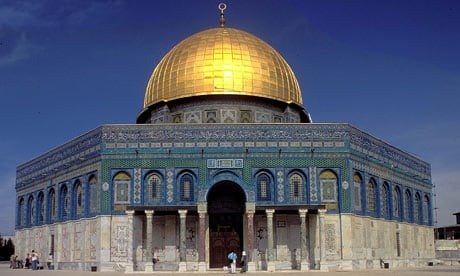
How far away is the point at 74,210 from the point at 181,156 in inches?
236

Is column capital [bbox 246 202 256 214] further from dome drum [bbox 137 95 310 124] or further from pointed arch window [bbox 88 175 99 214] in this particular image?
pointed arch window [bbox 88 175 99 214]

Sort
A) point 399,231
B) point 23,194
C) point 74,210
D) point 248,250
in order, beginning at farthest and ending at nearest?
point 23,194 < point 399,231 < point 74,210 < point 248,250

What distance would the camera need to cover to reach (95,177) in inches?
1106

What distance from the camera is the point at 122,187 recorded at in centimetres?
2736

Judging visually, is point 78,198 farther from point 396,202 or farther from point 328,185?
point 396,202

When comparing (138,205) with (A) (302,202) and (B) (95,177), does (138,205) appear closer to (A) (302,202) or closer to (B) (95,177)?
(B) (95,177)

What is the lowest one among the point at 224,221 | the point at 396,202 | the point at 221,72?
the point at 224,221

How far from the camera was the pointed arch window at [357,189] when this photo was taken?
93.2ft

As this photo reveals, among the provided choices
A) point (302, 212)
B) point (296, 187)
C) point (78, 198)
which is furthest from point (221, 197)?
point (78, 198)

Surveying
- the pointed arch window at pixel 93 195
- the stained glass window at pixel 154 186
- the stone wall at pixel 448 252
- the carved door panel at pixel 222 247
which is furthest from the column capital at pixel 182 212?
the stone wall at pixel 448 252

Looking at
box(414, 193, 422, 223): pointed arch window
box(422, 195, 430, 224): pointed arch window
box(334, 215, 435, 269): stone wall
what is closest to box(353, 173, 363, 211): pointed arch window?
box(334, 215, 435, 269): stone wall

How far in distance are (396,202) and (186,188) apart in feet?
37.0

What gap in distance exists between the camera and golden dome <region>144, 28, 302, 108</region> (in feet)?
101

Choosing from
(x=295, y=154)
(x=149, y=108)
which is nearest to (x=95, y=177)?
(x=149, y=108)
